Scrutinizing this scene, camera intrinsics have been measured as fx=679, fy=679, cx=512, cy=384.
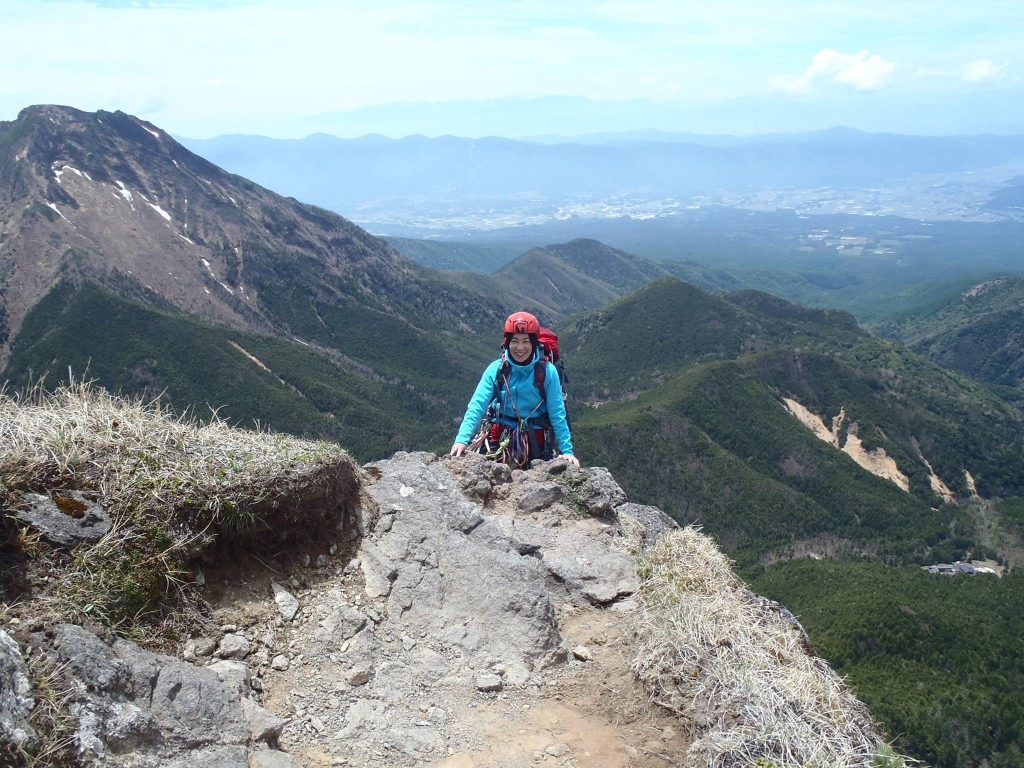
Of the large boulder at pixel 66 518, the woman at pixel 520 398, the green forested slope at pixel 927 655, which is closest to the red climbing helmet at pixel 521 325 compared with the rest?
the woman at pixel 520 398

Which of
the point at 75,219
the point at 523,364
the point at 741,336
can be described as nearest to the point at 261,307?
the point at 75,219

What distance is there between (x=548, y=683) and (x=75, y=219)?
14424 cm

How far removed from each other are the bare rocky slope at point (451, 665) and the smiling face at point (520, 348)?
2.25 m

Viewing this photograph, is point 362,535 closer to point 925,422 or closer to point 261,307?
point 925,422

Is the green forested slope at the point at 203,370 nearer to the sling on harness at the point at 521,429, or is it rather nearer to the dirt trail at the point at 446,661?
the sling on harness at the point at 521,429

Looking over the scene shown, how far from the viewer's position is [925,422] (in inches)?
3713

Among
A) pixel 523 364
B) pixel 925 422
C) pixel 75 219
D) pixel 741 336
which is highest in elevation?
pixel 75 219

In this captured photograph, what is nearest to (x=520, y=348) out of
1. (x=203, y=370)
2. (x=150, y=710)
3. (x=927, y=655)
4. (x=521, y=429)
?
(x=521, y=429)

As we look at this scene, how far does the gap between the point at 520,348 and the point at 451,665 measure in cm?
455

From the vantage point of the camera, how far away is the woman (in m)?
9.60

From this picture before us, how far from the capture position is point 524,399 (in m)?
9.89

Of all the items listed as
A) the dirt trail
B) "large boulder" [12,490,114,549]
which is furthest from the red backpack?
"large boulder" [12,490,114,549]

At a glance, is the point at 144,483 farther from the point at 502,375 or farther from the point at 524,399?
the point at 524,399

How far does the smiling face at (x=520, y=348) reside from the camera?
9.54 metres
